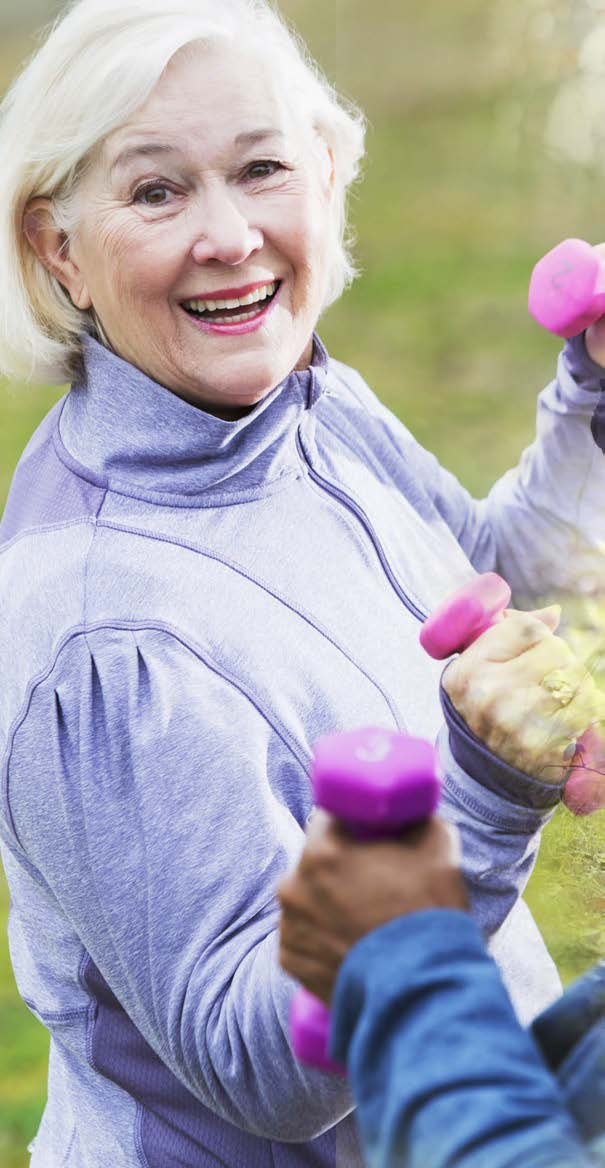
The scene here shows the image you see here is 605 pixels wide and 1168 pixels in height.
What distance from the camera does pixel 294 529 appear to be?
1.51m

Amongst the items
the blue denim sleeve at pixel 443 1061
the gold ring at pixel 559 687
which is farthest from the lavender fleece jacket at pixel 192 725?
the blue denim sleeve at pixel 443 1061

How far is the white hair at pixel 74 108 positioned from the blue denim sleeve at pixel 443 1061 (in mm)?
997

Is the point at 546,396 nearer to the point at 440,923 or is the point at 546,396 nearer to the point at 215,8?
the point at 215,8

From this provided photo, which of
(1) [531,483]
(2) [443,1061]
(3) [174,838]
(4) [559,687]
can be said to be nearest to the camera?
(2) [443,1061]

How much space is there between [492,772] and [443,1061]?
0.35 metres

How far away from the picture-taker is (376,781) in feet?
2.29

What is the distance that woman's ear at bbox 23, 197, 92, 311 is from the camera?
1.57 meters

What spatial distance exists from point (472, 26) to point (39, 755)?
3.08 metres

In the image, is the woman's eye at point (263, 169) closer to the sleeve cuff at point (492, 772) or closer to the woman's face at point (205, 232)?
the woman's face at point (205, 232)

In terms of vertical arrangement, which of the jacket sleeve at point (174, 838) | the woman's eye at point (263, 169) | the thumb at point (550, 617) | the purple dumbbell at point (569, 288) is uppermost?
the woman's eye at point (263, 169)

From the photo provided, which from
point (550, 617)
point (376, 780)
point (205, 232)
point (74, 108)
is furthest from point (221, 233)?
point (376, 780)

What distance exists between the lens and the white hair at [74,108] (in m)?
1.42

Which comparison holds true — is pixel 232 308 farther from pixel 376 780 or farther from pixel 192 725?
pixel 376 780

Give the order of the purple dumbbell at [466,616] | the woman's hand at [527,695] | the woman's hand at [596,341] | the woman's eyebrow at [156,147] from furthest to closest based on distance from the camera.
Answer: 1. the woman's hand at [596,341]
2. the woman's eyebrow at [156,147]
3. the purple dumbbell at [466,616]
4. the woman's hand at [527,695]
